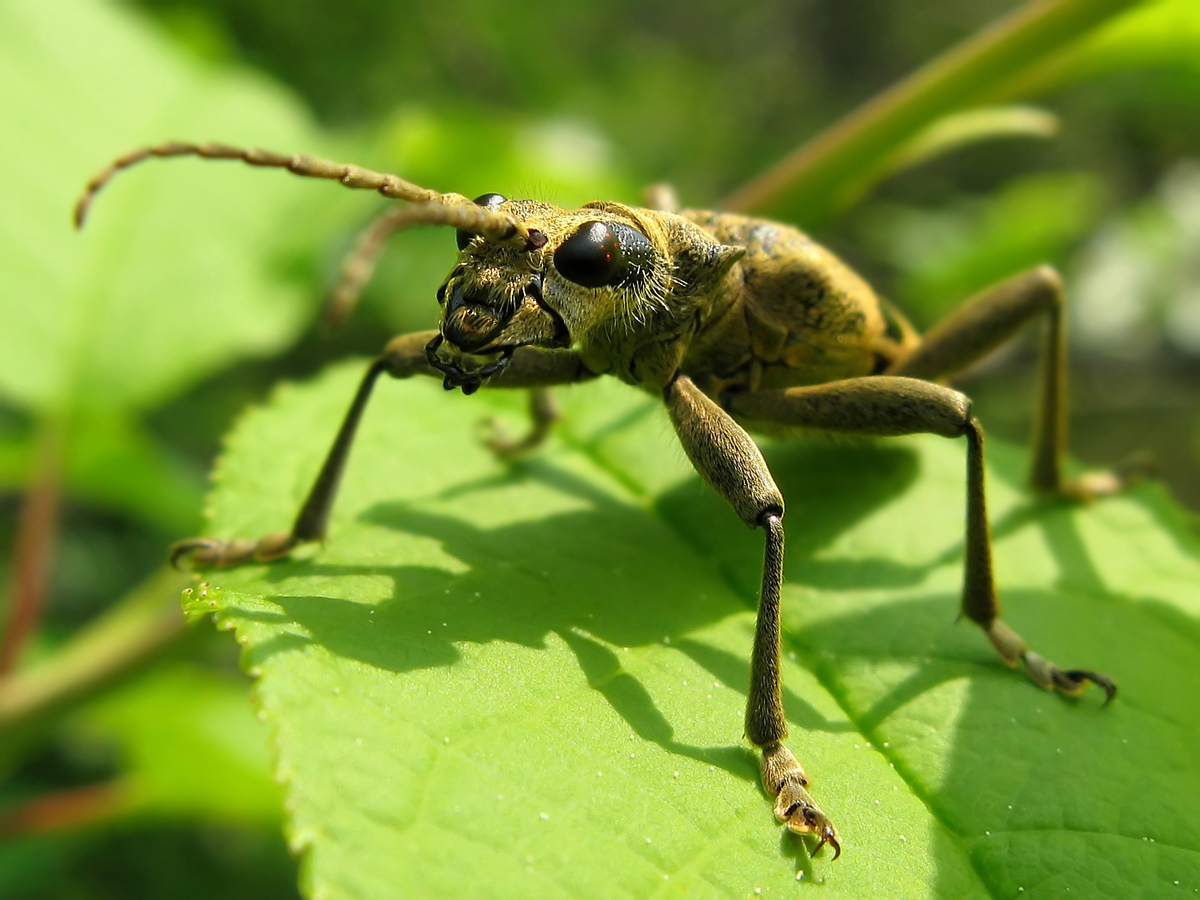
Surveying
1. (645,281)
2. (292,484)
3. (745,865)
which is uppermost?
(645,281)

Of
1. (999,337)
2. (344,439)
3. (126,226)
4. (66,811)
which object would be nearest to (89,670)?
(66,811)

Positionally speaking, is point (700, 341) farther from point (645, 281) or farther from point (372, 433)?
point (372, 433)

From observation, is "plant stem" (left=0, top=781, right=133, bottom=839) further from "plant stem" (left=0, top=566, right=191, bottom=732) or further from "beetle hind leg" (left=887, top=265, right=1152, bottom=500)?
"beetle hind leg" (left=887, top=265, right=1152, bottom=500)

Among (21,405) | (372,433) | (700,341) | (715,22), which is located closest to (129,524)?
(21,405)

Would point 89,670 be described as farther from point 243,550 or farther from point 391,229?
point 391,229

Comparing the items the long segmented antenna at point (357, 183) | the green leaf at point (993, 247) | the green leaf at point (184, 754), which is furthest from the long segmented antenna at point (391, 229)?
the green leaf at point (993, 247)
